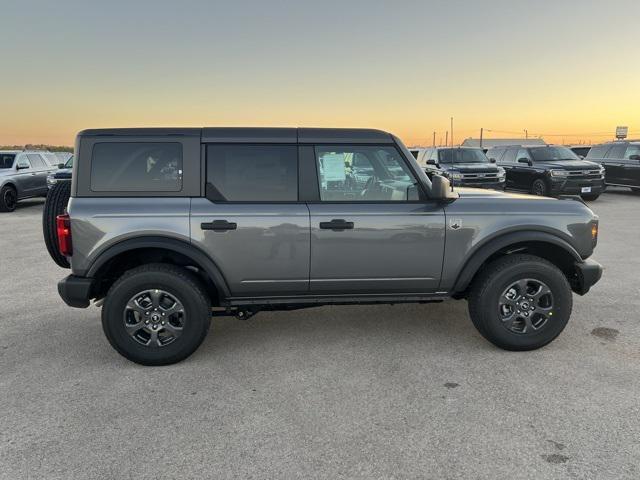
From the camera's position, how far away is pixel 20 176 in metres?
13.9

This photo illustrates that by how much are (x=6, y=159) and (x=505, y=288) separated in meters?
15.3

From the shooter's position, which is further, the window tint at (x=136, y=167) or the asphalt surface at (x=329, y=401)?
the window tint at (x=136, y=167)

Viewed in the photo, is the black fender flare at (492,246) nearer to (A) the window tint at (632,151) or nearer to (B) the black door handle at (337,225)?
(B) the black door handle at (337,225)

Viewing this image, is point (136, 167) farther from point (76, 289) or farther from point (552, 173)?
point (552, 173)

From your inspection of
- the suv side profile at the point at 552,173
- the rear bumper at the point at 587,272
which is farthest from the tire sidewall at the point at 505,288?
the suv side profile at the point at 552,173

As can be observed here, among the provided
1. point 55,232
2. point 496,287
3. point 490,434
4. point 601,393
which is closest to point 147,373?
point 55,232

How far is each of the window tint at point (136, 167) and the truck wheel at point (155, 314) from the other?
0.64 meters

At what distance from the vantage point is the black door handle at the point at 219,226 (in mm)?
3504

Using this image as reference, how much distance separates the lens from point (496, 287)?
3.69m

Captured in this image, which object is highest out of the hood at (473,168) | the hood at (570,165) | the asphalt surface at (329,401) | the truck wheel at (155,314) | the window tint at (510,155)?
the window tint at (510,155)

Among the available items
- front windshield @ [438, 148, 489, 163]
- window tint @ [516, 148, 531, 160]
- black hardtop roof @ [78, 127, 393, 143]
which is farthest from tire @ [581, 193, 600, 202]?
black hardtop roof @ [78, 127, 393, 143]

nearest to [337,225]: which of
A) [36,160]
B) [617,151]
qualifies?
[36,160]

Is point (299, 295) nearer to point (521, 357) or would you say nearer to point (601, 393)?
point (521, 357)

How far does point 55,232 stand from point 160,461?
7.27ft
